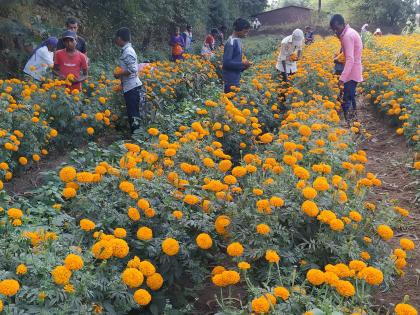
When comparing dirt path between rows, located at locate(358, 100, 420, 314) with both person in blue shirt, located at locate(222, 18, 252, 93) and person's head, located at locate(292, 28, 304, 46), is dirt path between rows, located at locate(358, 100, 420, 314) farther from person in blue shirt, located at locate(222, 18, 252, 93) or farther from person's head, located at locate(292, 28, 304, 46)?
person in blue shirt, located at locate(222, 18, 252, 93)

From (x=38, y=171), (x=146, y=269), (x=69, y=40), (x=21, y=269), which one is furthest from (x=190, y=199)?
(x=69, y=40)

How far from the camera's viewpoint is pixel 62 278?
6.03 ft

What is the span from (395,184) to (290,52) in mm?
4211

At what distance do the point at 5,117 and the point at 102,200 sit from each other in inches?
84.2

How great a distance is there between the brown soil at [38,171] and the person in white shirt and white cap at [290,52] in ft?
12.8

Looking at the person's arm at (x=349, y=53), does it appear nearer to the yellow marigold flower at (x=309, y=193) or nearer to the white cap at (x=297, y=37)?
the white cap at (x=297, y=37)

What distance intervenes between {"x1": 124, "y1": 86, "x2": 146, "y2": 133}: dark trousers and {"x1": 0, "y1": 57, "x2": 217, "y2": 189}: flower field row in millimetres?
238

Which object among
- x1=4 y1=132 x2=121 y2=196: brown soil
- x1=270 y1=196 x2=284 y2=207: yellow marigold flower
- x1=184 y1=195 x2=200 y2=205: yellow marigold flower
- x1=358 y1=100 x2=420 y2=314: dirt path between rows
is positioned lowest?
x1=358 y1=100 x2=420 y2=314: dirt path between rows

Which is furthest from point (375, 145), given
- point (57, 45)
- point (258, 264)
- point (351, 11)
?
point (351, 11)

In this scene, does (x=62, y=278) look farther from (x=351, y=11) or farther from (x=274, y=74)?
(x=351, y=11)

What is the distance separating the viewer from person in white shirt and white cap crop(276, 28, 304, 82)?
27.4ft

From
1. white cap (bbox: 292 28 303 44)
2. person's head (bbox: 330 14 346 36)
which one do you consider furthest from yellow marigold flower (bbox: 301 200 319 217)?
white cap (bbox: 292 28 303 44)

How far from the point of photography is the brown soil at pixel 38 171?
175 inches

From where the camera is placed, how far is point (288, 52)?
8.47m
